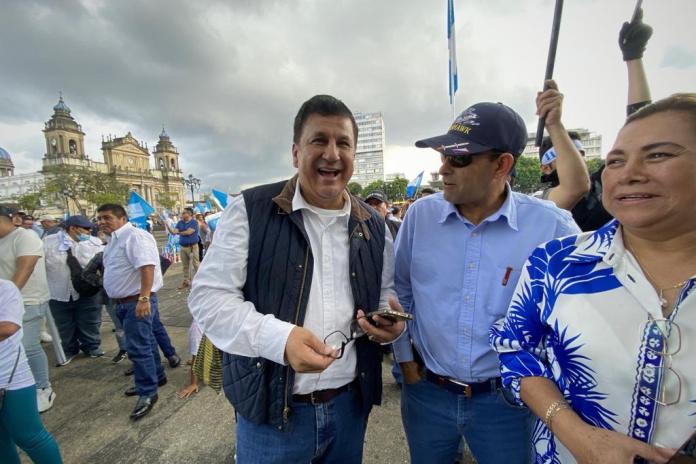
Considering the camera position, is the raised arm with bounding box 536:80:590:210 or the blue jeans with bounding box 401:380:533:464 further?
the raised arm with bounding box 536:80:590:210

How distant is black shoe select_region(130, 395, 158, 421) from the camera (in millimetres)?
3311

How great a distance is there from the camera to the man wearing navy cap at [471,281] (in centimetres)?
156

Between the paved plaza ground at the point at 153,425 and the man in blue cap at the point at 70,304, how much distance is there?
1.74 feet

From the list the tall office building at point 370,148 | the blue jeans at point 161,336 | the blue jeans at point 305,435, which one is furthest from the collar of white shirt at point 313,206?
the tall office building at point 370,148

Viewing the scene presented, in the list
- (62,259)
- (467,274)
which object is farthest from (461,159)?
(62,259)

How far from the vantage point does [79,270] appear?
471 cm

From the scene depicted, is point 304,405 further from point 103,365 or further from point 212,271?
point 103,365

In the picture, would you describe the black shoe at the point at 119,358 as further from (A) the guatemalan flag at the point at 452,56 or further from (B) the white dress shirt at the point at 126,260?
(A) the guatemalan flag at the point at 452,56

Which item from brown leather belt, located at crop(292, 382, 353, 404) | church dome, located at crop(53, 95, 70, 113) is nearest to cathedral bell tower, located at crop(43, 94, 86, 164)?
church dome, located at crop(53, 95, 70, 113)

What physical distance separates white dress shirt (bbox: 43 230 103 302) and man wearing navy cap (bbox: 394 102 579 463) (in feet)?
18.0

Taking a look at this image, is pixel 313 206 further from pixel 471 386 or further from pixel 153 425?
pixel 153 425

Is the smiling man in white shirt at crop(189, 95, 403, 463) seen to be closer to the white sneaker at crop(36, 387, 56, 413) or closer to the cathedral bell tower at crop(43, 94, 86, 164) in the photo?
the white sneaker at crop(36, 387, 56, 413)

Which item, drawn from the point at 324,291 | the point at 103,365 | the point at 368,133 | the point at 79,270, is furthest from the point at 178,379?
the point at 368,133

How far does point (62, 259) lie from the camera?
16.0 ft
